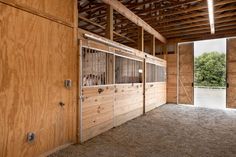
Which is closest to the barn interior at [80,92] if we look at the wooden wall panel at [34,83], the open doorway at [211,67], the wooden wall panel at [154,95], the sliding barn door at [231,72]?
the wooden wall panel at [34,83]

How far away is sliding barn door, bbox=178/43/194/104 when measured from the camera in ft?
24.1

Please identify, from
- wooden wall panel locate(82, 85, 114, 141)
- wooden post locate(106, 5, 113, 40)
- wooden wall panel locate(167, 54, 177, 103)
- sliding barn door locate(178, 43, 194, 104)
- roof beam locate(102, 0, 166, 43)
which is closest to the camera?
wooden wall panel locate(82, 85, 114, 141)

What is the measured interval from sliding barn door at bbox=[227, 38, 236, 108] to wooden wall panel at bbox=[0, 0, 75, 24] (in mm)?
6293

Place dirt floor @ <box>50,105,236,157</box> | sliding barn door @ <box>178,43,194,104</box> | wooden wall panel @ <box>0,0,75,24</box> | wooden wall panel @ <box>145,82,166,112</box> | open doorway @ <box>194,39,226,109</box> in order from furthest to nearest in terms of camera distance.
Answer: open doorway @ <box>194,39,226,109</box>
sliding barn door @ <box>178,43,194,104</box>
wooden wall panel @ <box>145,82,166,112</box>
dirt floor @ <box>50,105,236,157</box>
wooden wall panel @ <box>0,0,75,24</box>

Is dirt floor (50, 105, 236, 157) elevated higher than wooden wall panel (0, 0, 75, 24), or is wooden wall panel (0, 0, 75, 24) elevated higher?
wooden wall panel (0, 0, 75, 24)

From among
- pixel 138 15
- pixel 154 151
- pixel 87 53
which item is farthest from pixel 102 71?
pixel 138 15

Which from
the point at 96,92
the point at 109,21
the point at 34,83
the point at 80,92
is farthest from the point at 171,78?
the point at 34,83

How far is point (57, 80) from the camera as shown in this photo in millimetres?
2566

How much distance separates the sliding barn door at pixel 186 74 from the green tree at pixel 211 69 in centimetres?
1166

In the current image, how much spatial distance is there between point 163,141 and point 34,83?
7.63ft

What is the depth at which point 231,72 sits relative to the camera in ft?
21.2

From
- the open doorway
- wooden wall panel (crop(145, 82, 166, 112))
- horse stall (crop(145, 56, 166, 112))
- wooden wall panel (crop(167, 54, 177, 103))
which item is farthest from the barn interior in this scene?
the open doorway

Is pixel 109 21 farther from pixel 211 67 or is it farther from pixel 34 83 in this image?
pixel 211 67

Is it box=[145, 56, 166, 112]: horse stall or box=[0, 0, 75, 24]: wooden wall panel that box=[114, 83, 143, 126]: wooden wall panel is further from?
box=[0, 0, 75, 24]: wooden wall panel
